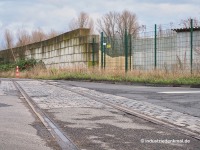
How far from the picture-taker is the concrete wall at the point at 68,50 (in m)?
26.3

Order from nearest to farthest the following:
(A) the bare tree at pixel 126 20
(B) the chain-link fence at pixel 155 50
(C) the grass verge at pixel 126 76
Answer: (C) the grass verge at pixel 126 76 → (B) the chain-link fence at pixel 155 50 → (A) the bare tree at pixel 126 20

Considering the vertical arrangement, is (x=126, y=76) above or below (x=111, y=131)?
above

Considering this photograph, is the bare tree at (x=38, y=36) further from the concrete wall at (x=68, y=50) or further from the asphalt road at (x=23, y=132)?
the asphalt road at (x=23, y=132)

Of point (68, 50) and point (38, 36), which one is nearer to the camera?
point (68, 50)

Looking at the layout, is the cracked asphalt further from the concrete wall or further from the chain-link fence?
the concrete wall

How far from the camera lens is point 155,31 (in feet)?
70.5

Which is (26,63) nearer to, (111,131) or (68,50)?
(68,50)

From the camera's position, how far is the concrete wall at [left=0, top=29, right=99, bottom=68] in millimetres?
26297

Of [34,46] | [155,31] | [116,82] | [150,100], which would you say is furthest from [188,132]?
[34,46]

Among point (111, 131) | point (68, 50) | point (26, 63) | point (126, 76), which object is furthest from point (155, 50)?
point (26, 63)

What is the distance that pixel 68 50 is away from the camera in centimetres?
2898

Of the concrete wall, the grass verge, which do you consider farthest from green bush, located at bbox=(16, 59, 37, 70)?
the grass verge

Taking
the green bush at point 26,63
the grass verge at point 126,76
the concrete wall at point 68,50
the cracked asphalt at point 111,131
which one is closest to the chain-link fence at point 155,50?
the grass verge at point 126,76

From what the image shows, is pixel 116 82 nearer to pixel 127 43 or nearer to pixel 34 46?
pixel 127 43
